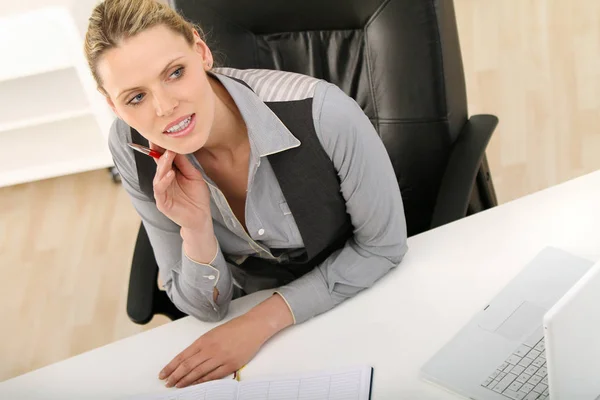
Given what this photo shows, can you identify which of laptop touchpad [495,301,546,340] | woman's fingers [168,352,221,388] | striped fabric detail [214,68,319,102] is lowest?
woman's fingers [168,352,221,388]

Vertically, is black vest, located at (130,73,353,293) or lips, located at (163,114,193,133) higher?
lips, located at (163,114,193,133)

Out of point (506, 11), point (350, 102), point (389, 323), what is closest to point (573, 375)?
point (389, 323)

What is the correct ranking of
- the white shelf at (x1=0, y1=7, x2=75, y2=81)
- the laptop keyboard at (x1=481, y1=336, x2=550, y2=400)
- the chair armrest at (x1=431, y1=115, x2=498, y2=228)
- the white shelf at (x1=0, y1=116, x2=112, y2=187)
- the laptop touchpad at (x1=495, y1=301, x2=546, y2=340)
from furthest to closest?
the white shelf at (x1=0, y1=116, x2=112, y2=187) < the white shelf at (x1=0, y1=7, x2=75, y2=81) < the chair armrest at (x1=431, y1=115, x2=498, y2=228) < the laptop touchpad at (x1=495, y1=301, x2=546, y2=340) < the laptop keyboard at (x1=481, y1=336, x2=550, y2=400)

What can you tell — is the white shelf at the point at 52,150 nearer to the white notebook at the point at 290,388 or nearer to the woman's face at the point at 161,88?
the woman's face at the point at 161,88

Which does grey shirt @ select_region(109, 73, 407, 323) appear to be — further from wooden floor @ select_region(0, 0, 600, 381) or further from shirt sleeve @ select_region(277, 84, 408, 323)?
wooden floor @ select_region(0, 0, 600, 381)

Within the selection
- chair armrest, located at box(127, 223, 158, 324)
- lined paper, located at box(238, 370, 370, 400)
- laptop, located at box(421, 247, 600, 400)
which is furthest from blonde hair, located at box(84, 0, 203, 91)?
laptop, located at box(421, 247, 600, 400)

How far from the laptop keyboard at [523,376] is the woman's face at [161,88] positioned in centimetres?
63

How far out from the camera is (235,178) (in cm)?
156

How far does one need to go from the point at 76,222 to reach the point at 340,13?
2002 millimetres

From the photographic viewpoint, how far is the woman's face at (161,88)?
131cm

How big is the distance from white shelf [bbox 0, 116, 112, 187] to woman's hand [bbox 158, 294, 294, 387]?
2.16 metres

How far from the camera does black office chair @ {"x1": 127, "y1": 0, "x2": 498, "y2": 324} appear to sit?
1.66 metres

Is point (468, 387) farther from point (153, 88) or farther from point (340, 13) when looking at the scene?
point (340, 13)

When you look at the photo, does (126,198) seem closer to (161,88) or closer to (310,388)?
(161,88)
